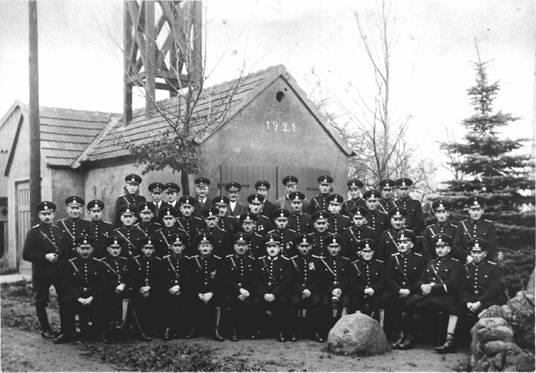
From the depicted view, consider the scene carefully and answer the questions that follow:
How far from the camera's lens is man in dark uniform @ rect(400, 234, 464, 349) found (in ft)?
24.1

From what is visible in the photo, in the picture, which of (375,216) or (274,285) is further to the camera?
(375,216)

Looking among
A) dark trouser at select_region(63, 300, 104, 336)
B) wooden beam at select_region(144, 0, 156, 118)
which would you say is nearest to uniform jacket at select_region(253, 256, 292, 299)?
dark trouser at select_region(63, 300, 104, 336)

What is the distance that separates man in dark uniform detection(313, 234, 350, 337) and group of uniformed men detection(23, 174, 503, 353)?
14 millimetres

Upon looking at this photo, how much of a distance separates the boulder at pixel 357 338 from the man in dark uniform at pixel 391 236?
143 centimetres

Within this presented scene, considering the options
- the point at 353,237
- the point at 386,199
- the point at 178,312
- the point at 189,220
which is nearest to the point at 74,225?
the point at 189,220

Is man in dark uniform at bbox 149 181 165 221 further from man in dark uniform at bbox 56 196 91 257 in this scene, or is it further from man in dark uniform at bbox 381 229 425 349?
man in dark uniform at bbox 381 229 425 349

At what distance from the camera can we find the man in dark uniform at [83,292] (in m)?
7.72

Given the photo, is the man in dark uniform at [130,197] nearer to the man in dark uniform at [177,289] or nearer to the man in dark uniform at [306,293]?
the man in dark uniform at [177,289]

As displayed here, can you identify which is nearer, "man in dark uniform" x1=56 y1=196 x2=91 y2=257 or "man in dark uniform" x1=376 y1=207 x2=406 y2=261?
"man in dark uniform" x1=376 y1=207 x2=406 y2=261

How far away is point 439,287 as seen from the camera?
7418 millimetres

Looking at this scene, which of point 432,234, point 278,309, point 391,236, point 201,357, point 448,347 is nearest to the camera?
point 201,357

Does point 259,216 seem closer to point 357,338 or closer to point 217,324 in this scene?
point 217,324

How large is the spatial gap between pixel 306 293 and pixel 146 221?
8.48 ft

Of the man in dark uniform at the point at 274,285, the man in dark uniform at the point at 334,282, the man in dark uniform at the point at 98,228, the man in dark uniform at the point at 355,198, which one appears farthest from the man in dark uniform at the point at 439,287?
the man in dark uniform at the point at 98,228
